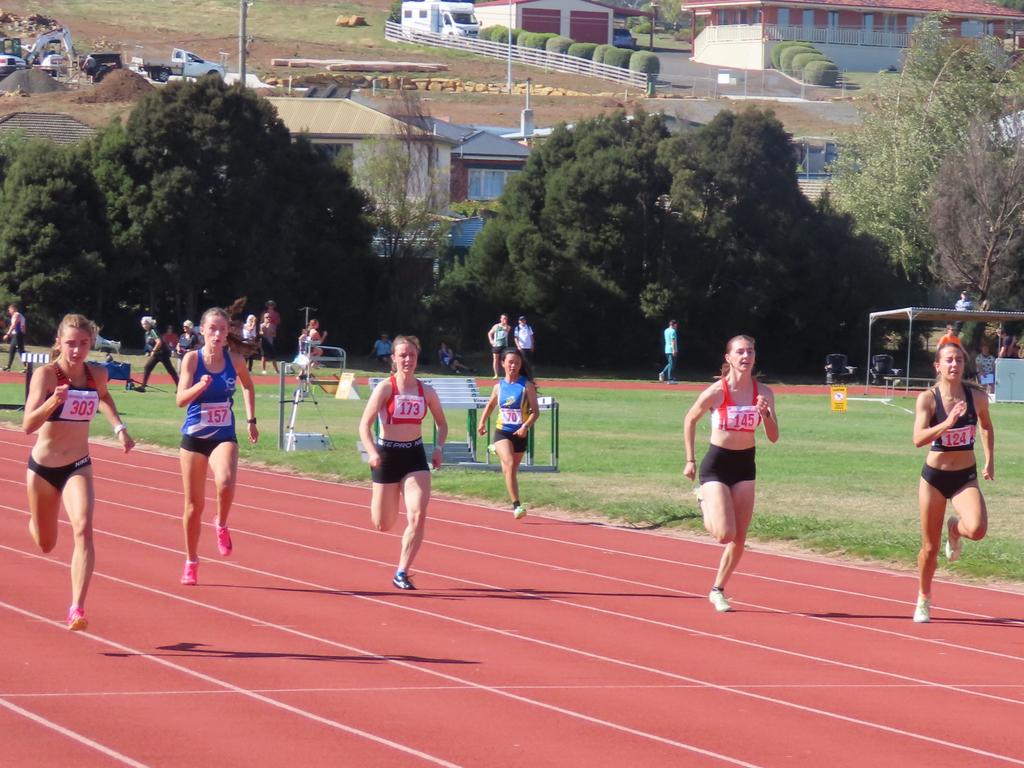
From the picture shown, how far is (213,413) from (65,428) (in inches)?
77.3

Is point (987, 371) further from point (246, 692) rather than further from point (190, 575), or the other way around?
point (246, 692)

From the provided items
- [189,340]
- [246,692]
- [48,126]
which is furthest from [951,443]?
[48,126]

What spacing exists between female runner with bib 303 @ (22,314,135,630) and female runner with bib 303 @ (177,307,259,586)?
1.63 m

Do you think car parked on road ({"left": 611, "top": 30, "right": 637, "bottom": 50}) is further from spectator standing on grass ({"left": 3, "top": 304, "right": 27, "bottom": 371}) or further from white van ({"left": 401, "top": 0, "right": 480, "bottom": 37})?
spectator standing on grass ({"left": 3, "top": 304, "right": 27, "bottom": 371})

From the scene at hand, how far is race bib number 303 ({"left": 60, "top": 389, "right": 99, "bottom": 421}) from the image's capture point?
8.91 metres

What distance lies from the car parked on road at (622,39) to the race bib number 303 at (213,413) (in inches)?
4477

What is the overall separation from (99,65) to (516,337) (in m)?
53.3

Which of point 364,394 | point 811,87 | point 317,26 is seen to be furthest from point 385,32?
point 364,394

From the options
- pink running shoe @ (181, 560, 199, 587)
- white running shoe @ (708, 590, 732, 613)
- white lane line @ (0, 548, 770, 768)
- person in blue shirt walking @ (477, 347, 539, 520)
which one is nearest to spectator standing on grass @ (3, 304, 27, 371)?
person in blue shirt walking @ (477, 347, 539, 520)

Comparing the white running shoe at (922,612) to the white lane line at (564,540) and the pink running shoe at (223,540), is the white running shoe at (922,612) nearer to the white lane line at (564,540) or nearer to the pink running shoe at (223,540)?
the white lane line at (564,540)

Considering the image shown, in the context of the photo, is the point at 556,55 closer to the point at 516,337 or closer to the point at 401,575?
the point at 516,337

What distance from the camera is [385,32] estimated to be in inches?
4742

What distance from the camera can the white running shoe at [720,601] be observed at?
10555 millimetres

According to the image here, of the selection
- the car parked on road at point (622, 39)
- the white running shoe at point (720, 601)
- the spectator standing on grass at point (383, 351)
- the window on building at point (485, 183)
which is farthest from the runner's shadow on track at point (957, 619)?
the car parked on road at point (622, 39)
